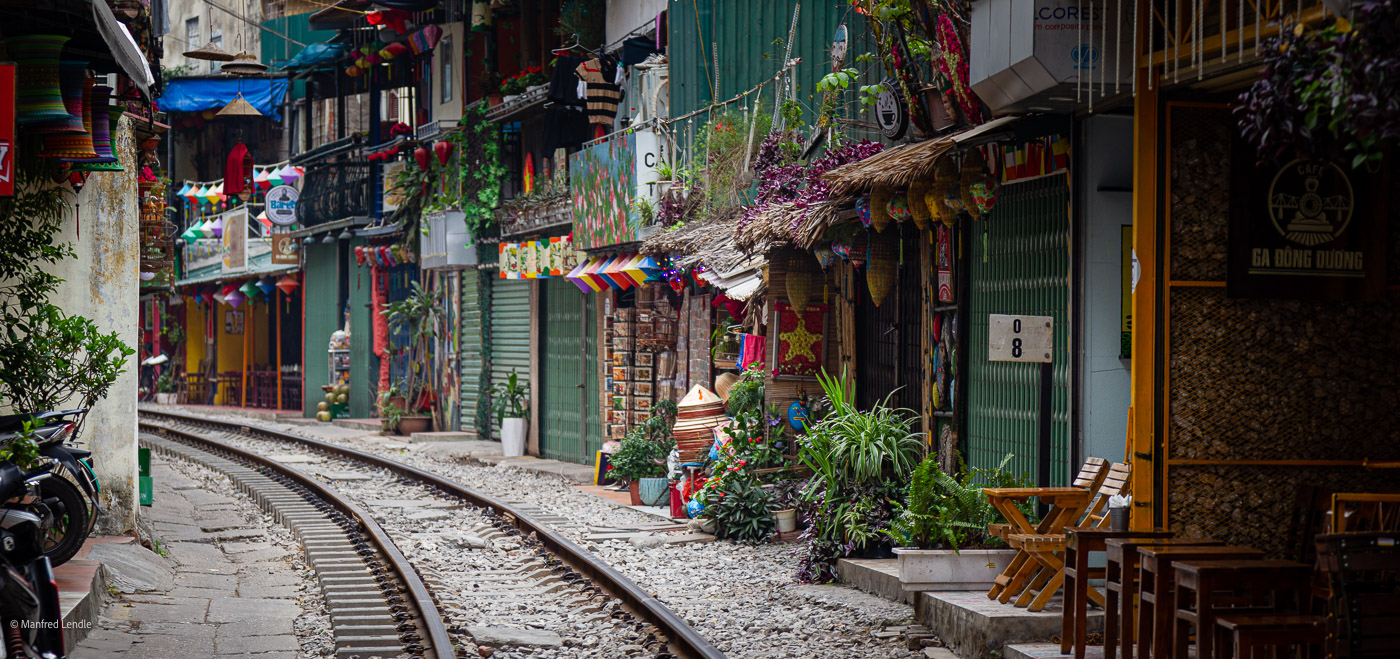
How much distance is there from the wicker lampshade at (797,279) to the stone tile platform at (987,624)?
4969mm

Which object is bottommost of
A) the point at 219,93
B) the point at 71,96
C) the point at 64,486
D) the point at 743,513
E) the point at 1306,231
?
the point at 743,513

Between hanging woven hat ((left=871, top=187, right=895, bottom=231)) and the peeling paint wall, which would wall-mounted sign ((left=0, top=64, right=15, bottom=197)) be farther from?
hanging woven hat ((left=871, top=187, right=895, bottom=231))

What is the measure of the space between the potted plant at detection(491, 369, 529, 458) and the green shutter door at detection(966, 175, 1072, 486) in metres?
13.1


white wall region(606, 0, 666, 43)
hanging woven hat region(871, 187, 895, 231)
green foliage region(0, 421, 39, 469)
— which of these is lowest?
green foliage region(0, 421, 39, 469)

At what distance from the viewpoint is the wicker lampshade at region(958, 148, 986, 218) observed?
31.3 ft

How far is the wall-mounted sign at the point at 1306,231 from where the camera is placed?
6.89m

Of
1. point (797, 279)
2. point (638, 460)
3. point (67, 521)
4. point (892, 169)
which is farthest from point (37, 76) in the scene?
point (638, 460)

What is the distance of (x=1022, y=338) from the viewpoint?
29.8 feet

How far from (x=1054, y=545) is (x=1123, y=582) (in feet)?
4.00

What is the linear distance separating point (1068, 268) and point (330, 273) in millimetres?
27071

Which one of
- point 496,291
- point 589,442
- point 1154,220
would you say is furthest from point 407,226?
point 1154,220

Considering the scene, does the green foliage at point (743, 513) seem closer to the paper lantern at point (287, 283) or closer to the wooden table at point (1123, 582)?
the wooden table at point (1123, 582)

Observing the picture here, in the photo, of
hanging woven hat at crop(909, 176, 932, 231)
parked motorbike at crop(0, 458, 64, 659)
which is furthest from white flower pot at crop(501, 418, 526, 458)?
parked motorbike at crop(0, 458, 64, 659)

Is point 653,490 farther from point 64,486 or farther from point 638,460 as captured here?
point 64,486
